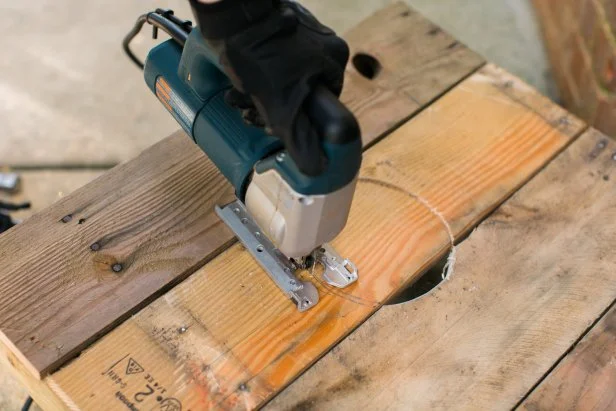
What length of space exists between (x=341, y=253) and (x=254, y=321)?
0.69 feet

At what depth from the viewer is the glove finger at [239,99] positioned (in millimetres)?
999

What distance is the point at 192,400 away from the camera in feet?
3.54

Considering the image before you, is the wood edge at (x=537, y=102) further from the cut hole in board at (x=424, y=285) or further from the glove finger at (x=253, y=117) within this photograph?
the glove finger at (x=253, y=117)

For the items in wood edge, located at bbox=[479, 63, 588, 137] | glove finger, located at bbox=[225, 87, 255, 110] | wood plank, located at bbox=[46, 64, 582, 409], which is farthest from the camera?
wood edge, located at bbox=[479, 63, 588, 137]

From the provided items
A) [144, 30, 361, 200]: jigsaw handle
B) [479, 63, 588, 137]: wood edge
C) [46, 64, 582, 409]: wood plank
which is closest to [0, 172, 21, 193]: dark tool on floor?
[144, 30, 361, 200]: jigsaw handle

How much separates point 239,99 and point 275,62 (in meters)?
0.12

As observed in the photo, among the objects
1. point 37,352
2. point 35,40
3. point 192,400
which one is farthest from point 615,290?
point 35,40

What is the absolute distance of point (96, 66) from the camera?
7.79 ft

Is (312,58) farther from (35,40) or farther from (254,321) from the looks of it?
(35,40)

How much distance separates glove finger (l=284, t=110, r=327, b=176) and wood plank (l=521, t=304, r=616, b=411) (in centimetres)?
55

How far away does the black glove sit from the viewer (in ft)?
2.93

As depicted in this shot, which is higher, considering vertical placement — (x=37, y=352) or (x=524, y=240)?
(x=37, y=352)

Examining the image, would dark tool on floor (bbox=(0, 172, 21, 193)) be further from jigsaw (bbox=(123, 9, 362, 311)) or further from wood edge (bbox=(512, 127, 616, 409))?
wood edge (bbox=(512, 127, 616, 409))

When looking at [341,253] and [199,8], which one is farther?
[341,253]
